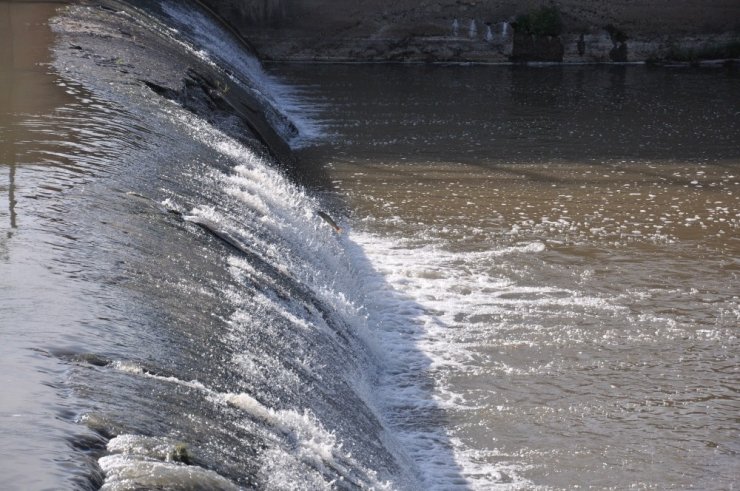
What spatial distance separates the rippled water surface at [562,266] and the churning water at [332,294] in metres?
0.03

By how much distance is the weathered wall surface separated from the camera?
19.4 metres

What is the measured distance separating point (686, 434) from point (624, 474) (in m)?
0.61

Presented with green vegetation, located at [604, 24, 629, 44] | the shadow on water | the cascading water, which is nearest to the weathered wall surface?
green vegetation, located at [604, 24, 629, 44]

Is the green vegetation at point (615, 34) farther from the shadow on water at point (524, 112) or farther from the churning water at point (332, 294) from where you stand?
the churning water at point (332, 294)

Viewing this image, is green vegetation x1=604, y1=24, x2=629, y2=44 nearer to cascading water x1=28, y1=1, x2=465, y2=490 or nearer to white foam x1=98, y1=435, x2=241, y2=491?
cascading water x1=28, y1=1, x2=465, y2=490

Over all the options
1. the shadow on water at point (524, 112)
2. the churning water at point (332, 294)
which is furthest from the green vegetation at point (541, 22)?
the churning water at point (332, 294)

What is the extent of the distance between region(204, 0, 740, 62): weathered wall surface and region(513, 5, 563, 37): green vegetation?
0.51 feet

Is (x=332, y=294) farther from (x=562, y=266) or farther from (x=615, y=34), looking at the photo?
(x=615, y=34)

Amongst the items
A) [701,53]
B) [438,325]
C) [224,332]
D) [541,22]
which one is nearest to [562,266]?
[438,325]

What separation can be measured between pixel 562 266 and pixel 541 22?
1193 centimetres

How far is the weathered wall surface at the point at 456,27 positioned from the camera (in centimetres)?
1942

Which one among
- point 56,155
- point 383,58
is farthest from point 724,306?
point 383,58

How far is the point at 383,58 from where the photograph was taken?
19.6m

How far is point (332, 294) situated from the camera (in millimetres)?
6902
